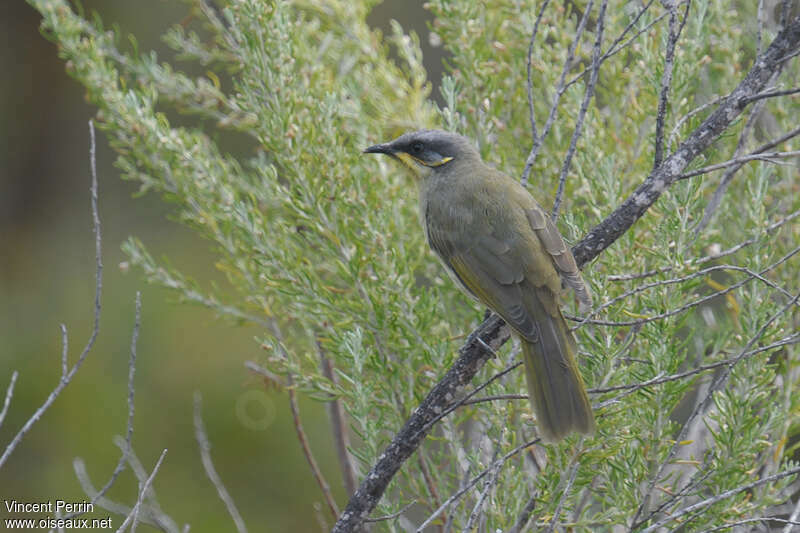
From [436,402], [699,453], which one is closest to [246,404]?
[699,453]

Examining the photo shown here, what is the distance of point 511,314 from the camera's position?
2.12 m

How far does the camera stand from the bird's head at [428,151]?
98.4 inches

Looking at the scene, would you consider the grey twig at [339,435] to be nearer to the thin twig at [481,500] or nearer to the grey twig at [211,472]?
the grey twig at [211,472]

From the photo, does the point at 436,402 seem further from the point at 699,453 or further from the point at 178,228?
the point at 178,228

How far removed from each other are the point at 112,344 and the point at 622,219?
392cm

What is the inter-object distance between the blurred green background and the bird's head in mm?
1808

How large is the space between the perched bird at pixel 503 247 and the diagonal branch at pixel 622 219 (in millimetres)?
224

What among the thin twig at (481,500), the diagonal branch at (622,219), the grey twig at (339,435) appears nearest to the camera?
the thin twig at (481,500)

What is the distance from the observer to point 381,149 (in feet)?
7.94

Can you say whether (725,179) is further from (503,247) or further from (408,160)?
(408,160)

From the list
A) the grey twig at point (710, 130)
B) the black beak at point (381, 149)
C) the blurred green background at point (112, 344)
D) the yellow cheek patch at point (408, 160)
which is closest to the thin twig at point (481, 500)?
the grey twig at point (710, 130)

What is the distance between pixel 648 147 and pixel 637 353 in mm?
630

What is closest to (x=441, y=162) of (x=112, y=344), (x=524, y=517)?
(x=524, y=517)

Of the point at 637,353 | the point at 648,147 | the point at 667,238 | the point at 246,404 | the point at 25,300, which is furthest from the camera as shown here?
the point at 25,300
